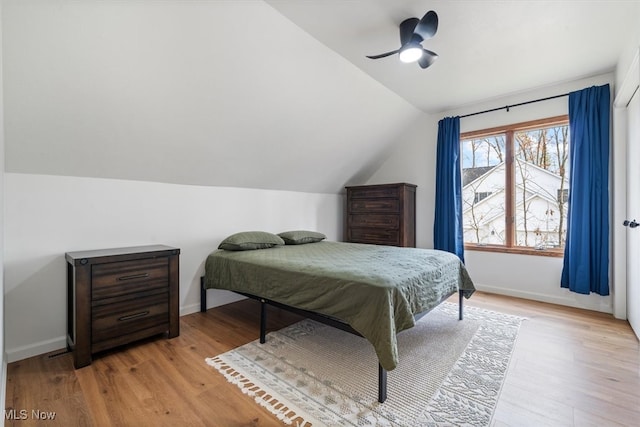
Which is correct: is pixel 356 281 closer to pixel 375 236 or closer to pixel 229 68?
pixel 229 68

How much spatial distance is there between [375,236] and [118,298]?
331 cm

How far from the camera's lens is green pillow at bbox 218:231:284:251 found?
9.89ft

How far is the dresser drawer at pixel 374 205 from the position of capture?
4195 mm

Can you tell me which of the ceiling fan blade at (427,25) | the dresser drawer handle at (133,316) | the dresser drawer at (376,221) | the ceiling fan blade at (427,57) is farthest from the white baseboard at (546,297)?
the dresser drawer handle at (133,316)

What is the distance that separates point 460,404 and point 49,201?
126 inches

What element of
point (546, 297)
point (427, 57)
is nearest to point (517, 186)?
point (546, 297)

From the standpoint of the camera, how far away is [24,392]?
1687 mm

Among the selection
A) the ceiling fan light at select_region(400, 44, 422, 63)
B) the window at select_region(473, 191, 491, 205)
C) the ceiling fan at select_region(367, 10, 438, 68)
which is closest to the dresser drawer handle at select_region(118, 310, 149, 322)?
the ceiling fan at select_region(367, 10, 438, 68)

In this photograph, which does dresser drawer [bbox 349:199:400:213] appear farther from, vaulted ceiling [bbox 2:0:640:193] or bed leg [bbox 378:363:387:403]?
bed leg [bbox 378:363:387:403]

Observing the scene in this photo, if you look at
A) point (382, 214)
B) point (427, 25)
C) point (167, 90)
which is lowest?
point (382, 214)

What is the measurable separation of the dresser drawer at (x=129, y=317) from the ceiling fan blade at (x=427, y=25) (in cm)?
283

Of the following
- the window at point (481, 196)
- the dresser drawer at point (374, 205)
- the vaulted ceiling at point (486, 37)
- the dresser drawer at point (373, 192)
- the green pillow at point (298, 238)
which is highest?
the vaulted ceiling at point (486, 37)

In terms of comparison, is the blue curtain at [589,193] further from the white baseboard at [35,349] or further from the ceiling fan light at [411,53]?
the white baseboard at [35,349]

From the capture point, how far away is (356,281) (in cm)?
183
